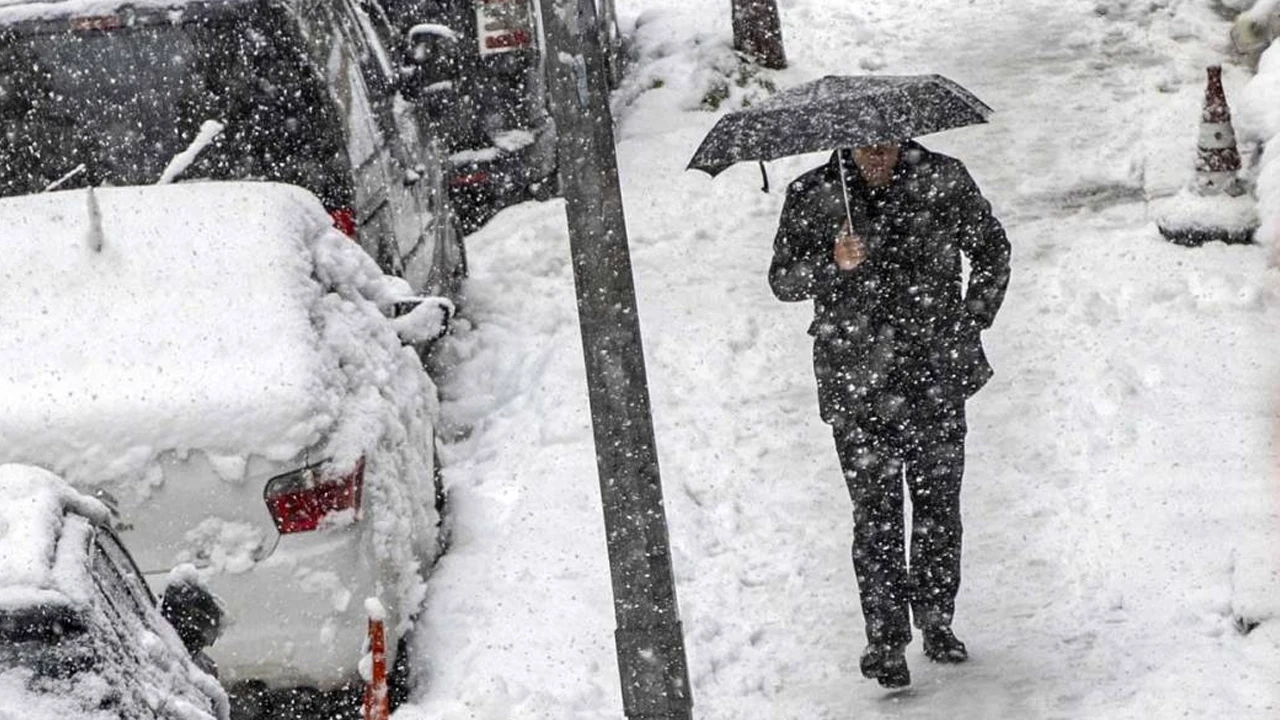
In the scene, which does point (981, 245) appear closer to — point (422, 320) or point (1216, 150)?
point (422, 320)

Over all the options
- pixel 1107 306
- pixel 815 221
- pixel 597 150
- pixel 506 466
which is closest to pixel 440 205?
pixel 506 466

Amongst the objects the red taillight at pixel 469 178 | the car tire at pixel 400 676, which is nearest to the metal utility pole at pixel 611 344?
the car tire at pixel 400 676

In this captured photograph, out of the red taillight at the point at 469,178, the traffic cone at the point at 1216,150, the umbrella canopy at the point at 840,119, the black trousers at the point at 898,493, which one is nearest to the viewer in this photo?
the umbrella canopy at the point at 840,119

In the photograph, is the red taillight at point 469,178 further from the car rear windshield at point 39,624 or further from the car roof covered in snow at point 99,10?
the car rear windshield at point 39,624

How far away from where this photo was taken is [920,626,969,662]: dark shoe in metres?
7.00

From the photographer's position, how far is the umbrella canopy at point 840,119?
6.43 m

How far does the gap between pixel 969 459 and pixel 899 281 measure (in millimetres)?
2476

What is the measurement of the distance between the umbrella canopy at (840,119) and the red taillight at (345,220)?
2.44 m

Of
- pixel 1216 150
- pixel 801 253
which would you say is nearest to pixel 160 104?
pixel 801 253

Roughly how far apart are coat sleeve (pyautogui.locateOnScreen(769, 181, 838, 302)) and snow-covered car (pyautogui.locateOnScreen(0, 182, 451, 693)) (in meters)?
1.43

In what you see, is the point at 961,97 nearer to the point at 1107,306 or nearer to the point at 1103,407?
the point at 1103,407

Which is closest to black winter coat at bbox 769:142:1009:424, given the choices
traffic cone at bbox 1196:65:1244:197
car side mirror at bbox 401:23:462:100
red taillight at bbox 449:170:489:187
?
car side mirror at bbox 401:23:462:100

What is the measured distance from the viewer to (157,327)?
263 inches

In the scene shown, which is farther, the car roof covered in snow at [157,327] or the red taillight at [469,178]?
the red taillight at [469,178]
